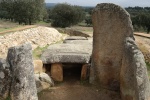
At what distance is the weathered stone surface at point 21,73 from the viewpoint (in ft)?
28.3

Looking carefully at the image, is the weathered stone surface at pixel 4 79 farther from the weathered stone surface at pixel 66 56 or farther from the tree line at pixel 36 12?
the tree line at pixel 36 12

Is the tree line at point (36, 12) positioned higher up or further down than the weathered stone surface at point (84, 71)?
higher up

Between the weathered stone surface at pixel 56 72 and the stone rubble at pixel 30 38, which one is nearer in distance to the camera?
the weathered stone surface at pixel 56 72

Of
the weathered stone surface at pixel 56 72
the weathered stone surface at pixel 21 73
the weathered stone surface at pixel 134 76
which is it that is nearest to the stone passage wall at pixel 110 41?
the weathered stone surface at pixel 134 76

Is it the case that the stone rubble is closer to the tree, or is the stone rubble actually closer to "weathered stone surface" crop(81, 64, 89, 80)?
"weathered stone surface" crop(81, 64, 89, 80)

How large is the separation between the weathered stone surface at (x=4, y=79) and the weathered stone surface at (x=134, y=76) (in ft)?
13.5

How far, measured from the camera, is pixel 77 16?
41250mm

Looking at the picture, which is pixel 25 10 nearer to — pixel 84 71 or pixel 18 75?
pixel 84 71

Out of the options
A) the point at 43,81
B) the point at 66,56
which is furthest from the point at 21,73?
the point at 66,56

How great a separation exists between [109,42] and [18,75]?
569 cm

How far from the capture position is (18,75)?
8.72 m

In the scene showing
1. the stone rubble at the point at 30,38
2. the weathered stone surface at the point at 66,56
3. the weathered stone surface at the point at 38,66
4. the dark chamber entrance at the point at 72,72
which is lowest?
the dark chamber entrance at the point at 72,72

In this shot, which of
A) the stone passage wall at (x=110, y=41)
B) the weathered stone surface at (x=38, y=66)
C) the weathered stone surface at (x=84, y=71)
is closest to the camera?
the stone passage wall at (x=110, y=41)

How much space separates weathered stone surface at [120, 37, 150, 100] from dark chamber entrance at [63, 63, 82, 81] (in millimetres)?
3599
